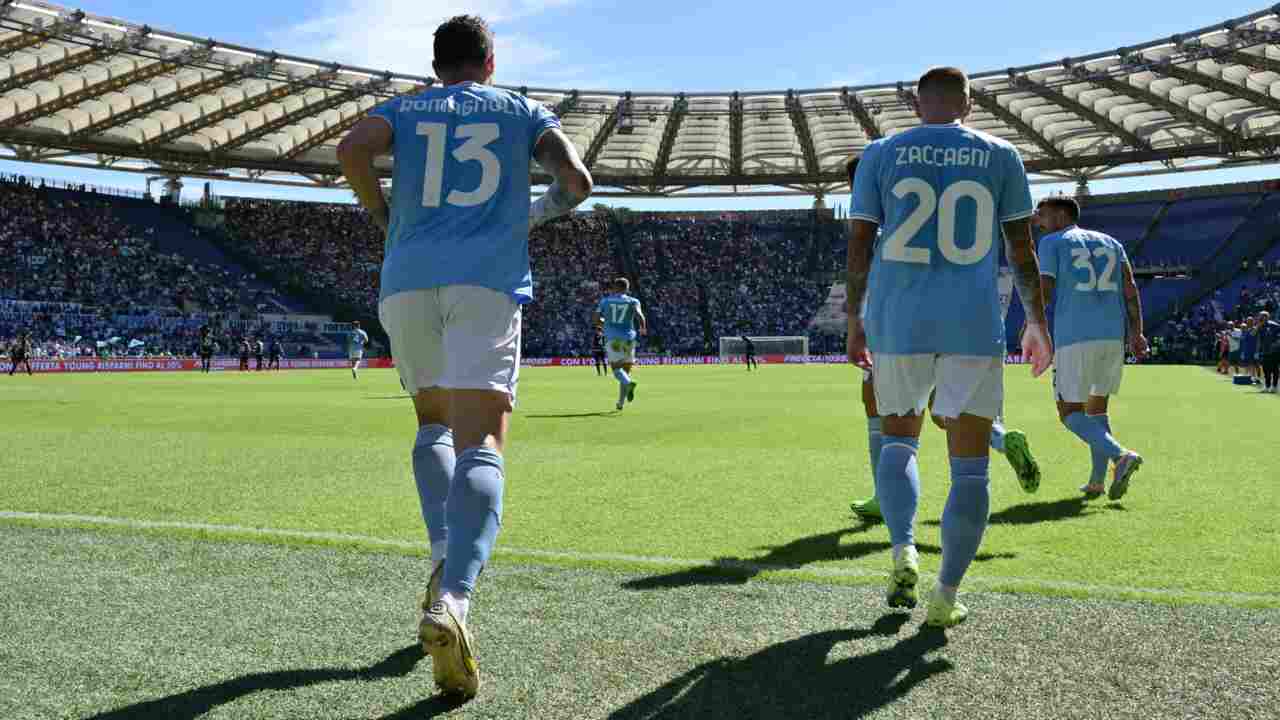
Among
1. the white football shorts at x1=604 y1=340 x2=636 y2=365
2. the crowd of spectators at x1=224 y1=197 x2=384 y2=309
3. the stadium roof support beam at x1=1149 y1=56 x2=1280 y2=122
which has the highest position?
the stadium roof support beam at x1=1149 y1=56 x2=1280 y2=122

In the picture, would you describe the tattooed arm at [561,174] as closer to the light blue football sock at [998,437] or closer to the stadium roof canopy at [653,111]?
the light blue football sock at [998,437]

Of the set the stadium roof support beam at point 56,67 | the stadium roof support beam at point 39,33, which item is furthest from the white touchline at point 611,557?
the stadium roof support beam at point 56,67

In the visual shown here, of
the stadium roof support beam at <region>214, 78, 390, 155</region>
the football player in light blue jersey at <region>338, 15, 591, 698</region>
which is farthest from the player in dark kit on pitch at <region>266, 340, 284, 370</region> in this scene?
the football player in light blue jersey at <region>338, 15, 591, 698</region>

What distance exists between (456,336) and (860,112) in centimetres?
4237

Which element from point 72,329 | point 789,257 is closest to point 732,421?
point 72,329

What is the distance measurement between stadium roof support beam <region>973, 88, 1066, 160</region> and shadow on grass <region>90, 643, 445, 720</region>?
135ft

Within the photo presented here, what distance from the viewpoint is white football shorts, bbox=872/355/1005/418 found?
363cm

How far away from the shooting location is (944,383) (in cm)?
368

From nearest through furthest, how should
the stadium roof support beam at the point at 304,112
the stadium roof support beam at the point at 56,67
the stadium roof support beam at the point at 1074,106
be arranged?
1. the stadium roof support beam at the point at 56,67
2. the stadium roof support beam at the point at 304,112
3. the stadium roof support beam at the point at 1074,106

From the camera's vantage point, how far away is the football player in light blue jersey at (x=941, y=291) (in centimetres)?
363

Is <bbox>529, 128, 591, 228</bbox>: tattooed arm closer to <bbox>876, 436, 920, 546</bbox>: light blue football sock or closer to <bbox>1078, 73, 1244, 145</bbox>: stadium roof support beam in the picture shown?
<bbox>876, 436, 920, 546</bbox>: light blue football sock

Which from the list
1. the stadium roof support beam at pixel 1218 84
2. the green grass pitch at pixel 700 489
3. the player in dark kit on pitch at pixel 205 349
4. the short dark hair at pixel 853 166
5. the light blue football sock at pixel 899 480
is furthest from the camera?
the stadium roof support beam at pixel 1218 84

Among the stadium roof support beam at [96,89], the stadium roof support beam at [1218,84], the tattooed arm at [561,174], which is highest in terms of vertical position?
the stadium roof support beam at [1218,84]

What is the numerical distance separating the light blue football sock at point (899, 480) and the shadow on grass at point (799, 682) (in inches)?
22.6
